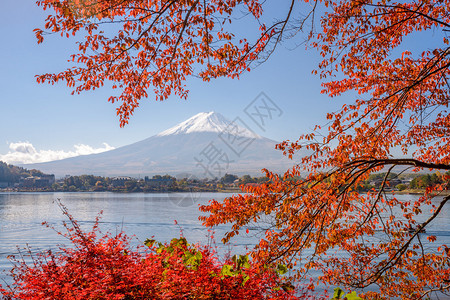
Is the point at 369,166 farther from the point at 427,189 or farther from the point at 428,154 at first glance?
the point at 428,154

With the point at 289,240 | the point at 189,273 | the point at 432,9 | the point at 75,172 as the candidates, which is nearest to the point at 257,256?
the point at 289,240

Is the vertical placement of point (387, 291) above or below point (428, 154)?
below

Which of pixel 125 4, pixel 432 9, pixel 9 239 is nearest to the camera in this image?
pixel 125 4

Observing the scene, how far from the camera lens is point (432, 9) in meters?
5.43

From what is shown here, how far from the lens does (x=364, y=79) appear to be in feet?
19.1

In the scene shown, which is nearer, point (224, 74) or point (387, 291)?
point (224, 74)

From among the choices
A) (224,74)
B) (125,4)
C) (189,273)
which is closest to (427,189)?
(224,74)

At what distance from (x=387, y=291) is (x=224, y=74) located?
427 cm

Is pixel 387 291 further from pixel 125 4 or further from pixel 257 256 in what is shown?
pixel 125 4

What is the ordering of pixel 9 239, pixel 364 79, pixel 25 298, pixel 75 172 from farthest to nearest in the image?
pixel 75 172
pixel 9 239
pixel 364 79
pixel 25 298

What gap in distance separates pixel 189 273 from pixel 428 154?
4.90 meters

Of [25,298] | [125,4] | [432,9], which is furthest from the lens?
[432,9]

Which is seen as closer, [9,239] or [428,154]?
[428,154]

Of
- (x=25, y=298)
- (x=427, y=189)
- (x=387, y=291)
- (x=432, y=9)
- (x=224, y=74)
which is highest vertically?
(x=432, y=9)
